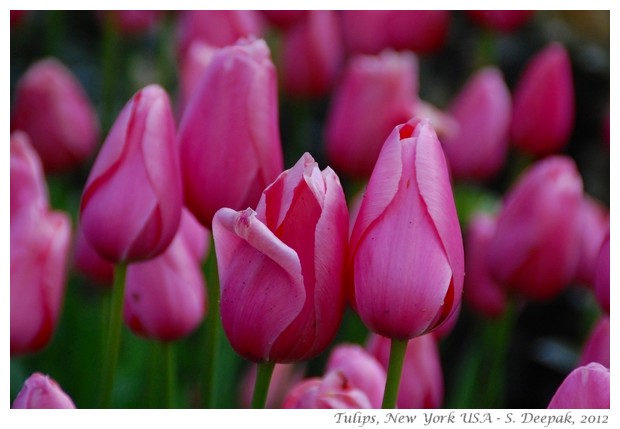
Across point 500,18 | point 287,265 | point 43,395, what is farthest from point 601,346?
point 500,18

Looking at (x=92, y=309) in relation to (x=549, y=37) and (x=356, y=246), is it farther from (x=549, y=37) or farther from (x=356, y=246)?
(x=549, y=37)

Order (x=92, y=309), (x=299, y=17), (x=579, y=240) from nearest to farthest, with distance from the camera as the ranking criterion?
(x=579, y=240), (x=299, y=17), (x=92, y=309)

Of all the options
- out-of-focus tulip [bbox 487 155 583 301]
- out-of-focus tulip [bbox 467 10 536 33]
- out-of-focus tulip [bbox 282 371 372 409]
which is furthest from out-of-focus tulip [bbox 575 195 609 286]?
out-of-focus tulip [bbox 282 371 372 409]

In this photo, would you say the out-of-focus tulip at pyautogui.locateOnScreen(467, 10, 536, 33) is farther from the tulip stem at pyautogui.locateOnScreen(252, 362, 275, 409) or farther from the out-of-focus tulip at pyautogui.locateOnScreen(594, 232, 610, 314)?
the tulip stem at pyautogui.locateOnScreen(252, 362, 275, 409)

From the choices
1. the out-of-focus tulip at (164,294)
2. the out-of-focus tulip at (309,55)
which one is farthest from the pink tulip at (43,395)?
the out-of-focus tulip at (309,55)

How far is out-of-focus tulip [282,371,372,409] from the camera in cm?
69

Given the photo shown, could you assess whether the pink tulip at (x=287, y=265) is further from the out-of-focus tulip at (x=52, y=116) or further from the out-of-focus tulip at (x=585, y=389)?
the out-of-focus tulip at (x=52, y=116)

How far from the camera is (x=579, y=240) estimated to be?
1.04m

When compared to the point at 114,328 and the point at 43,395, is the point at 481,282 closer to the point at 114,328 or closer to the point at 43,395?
the point at 114,328

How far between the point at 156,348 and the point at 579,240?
410 mm

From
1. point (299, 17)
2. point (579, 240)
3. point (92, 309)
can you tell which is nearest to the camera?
point (579, 240)

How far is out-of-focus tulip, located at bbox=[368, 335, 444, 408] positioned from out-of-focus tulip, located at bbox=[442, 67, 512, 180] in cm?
47

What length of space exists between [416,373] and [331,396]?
0.17 meters

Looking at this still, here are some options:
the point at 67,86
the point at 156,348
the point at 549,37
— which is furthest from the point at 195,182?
the point at 549,37
